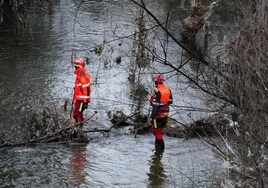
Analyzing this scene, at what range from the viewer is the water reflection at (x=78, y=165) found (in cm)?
1070

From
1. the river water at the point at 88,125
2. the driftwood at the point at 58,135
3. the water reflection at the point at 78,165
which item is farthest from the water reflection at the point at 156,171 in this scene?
the driftwood at the point at 58,135

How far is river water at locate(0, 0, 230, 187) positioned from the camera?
10.9 metres

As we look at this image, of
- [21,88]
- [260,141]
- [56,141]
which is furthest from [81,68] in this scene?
[260,141]

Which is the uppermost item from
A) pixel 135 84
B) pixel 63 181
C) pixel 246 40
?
pixel 246 40

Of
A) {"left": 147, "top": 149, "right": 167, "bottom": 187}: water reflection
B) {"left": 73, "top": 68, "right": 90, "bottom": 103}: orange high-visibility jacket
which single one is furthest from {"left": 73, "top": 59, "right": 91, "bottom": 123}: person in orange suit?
{"left": 147, "top": 149, "right": 167, "bottom": 187}: water reflection

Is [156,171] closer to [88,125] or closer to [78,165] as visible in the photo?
[78,165]

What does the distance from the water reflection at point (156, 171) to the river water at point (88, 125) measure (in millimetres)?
20

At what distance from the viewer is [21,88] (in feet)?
57.3

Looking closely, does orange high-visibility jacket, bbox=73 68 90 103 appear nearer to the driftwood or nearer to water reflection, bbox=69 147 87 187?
the driftwood

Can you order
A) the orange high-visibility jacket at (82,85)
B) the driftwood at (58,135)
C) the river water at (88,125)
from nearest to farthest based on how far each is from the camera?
the river water at (88,125) → the driftwood at (58,135) → the orange high-visibility jacket at (82,85)

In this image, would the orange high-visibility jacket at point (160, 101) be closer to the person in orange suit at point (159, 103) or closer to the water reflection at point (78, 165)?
the person in orange suit at point (159, 103)

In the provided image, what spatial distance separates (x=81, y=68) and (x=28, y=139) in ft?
7.09

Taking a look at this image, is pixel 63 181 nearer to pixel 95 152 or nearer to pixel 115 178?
pixel 115 178

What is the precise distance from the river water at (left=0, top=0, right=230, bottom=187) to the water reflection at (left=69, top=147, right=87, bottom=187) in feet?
0.06
